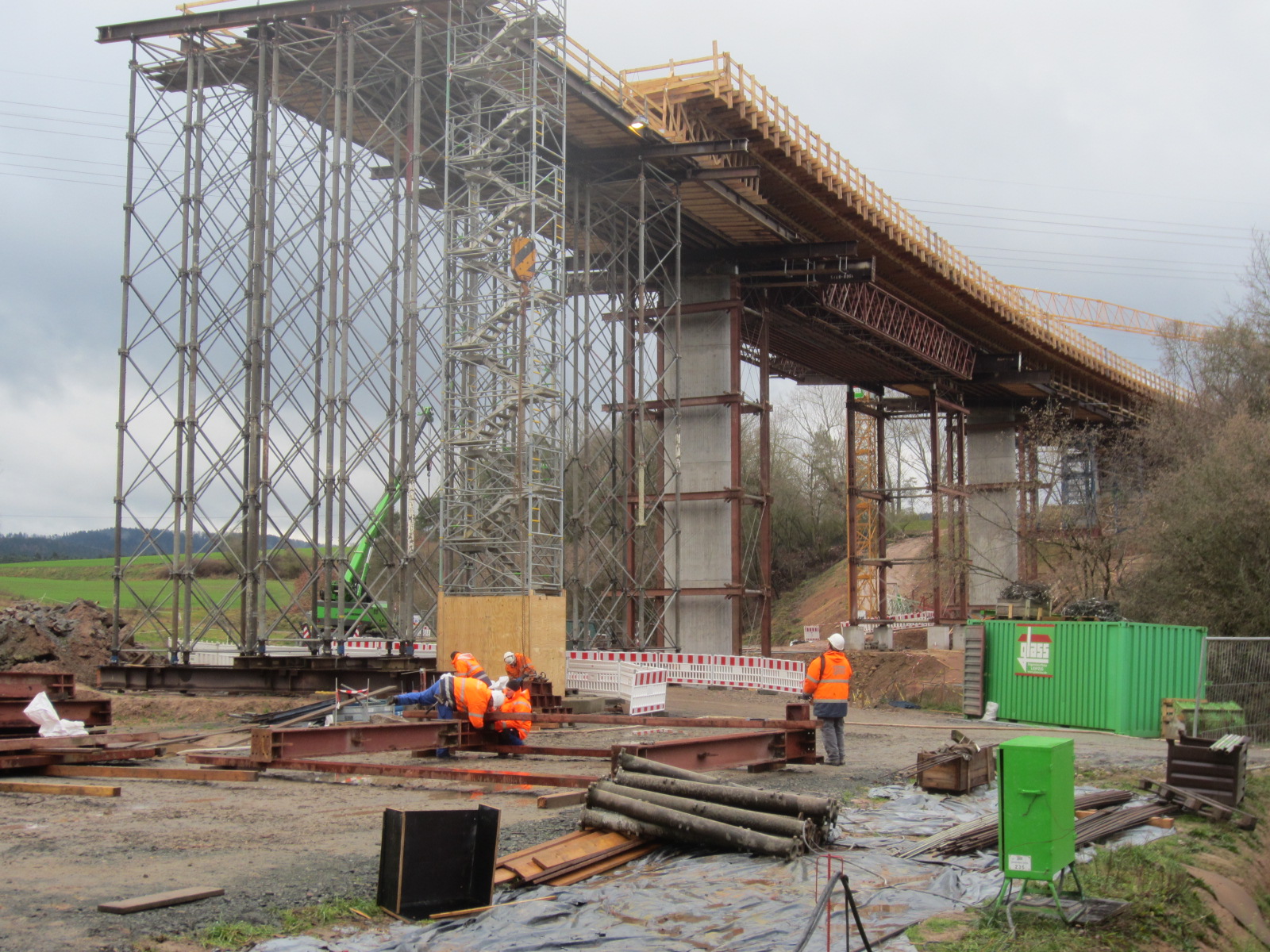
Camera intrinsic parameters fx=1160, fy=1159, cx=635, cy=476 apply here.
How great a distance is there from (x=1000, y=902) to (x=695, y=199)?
86.5 feet

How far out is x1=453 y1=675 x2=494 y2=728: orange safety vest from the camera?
1502 centimetres

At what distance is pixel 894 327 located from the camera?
136ft

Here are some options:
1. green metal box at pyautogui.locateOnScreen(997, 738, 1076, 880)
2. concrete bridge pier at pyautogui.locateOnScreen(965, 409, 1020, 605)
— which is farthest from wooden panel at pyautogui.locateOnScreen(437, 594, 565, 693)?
concrete bridge pier at pyautogui.locateOnScreen(965, 409, 1020, 605)

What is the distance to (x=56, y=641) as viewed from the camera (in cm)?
2700

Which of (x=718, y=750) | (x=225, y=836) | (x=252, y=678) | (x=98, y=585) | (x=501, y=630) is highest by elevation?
(x=98, y=585)

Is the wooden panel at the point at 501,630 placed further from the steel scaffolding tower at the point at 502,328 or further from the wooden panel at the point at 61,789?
the wooden panel at the point at 61,789

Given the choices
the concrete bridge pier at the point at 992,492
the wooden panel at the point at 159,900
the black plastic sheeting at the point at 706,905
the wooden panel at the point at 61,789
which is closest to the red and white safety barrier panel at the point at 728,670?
the wooden panel at the point at 61,789

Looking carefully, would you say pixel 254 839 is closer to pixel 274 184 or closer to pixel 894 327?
pixel 274 184

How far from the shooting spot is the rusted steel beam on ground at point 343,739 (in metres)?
13.4

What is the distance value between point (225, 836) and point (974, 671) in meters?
17.4

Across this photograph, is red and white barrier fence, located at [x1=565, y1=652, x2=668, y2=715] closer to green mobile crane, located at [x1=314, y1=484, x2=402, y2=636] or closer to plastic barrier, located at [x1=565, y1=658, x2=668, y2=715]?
plastic barrier, located at [x1=565, y1=658, x2=668, y2=715]

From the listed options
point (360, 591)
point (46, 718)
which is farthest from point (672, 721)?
point (360, 591)

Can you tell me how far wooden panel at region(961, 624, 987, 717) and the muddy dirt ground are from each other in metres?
6.15

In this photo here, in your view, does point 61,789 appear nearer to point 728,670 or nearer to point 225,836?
point 225,836
